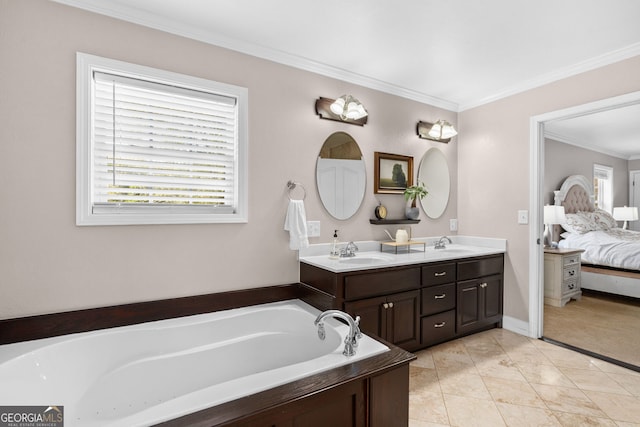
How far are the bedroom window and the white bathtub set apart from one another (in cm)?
631

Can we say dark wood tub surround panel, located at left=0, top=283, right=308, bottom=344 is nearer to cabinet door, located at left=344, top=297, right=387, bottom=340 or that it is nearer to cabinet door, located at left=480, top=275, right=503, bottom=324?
cabinet door, located at left=344, top=297, right=387, bottom=340

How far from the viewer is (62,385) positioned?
1.52 metres

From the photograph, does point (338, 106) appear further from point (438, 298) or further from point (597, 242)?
point (597, 242)

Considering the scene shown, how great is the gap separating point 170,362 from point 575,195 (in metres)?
6.12

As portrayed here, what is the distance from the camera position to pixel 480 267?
2.94 metres

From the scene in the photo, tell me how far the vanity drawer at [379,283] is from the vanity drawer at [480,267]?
0.57 meters

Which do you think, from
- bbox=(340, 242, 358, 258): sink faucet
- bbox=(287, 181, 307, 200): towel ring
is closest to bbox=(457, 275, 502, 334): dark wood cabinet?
bbox=(340, 242, 358, 258): sink faucet

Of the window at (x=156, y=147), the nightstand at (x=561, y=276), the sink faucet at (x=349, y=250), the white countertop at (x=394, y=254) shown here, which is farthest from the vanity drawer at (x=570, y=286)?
the window at (x=156, y=147)

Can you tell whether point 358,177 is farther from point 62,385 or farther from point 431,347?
point 62,385

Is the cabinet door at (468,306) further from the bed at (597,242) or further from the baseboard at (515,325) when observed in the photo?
the bed at (597,242)

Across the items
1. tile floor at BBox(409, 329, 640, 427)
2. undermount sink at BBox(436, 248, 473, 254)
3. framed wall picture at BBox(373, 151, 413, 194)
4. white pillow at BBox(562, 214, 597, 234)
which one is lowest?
tile floor at BBox(409, 329, 640, 427)

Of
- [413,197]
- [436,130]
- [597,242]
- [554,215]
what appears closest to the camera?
[413,197]

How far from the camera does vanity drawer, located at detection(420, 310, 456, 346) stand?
2.57 metres

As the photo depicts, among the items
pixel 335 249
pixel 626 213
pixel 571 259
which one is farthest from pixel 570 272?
pixel 335 249
